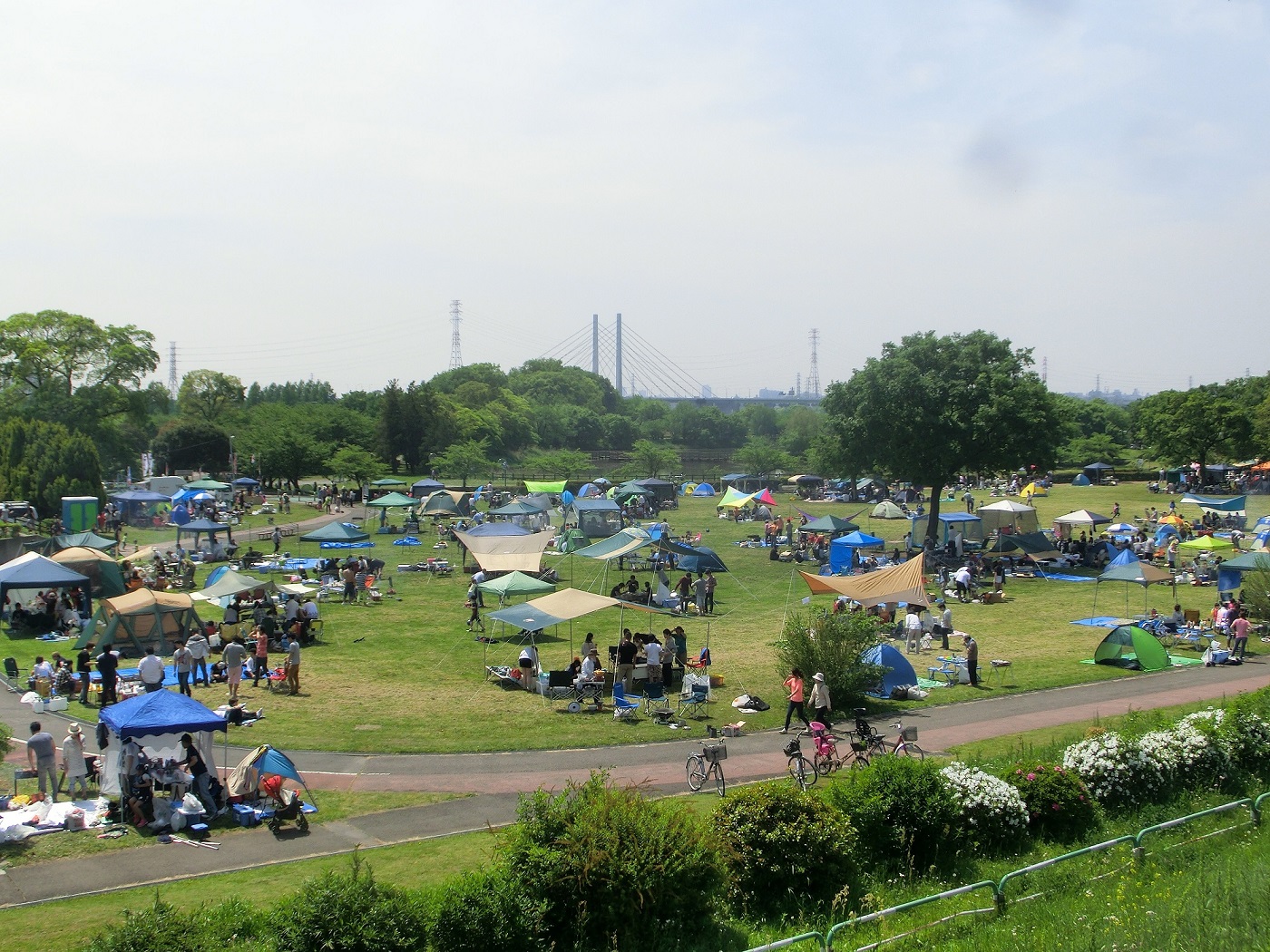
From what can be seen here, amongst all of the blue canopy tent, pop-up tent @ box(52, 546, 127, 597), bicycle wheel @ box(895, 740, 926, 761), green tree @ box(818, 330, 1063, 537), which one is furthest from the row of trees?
bicycle wheel @ box(895, 740, 926, 761)

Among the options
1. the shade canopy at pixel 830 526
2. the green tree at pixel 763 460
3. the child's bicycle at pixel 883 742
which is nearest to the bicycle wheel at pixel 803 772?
the child's bicycle at pixel 883 742

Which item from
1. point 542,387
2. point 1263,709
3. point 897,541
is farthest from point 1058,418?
point 542,387

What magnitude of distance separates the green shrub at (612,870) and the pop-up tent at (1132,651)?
16394mm

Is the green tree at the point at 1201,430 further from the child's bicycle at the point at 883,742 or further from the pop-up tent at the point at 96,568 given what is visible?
the pop-up tent at the point at 96,568

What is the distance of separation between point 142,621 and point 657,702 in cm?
1197

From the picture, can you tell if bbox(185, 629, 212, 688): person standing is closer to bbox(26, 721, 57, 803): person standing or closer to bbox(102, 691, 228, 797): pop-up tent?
bbox(26, 721, 57, 803): person standing

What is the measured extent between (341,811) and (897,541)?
3506cm

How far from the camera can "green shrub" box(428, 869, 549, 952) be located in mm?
7094

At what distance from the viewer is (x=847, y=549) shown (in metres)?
34.9

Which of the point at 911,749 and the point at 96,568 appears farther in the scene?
the point at 96,568

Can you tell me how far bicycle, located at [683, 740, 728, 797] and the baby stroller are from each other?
5087 millimetres

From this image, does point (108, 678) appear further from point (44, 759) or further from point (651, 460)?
point (651, 460)

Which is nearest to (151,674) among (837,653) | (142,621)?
(142,621)

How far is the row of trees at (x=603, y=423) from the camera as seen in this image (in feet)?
127
